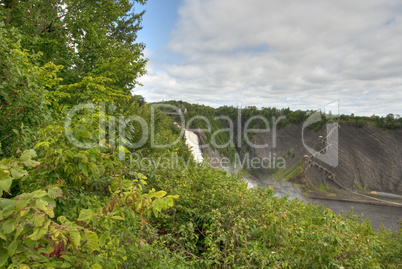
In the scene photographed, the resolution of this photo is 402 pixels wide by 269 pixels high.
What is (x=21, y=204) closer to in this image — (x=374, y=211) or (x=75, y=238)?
(x=75, y=238)

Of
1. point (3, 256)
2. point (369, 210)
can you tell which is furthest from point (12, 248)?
point (369, 210)

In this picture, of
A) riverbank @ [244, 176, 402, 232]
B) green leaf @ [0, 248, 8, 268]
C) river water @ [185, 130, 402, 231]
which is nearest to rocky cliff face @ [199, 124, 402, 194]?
riverbank @ [244, 176, 402, 232]

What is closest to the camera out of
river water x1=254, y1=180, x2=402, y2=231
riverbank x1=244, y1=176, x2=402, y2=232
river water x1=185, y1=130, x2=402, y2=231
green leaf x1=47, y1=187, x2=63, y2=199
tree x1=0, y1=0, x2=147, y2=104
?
green leaf x1=47, y1=187, x2=63, y2=199

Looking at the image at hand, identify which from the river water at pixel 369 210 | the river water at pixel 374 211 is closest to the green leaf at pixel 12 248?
the river water at pixel 369 210

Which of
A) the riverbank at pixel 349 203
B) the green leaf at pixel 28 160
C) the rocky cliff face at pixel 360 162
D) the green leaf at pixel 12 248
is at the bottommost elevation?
the riverbank at pixel 349 203

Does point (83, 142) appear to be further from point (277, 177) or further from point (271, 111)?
point (271, 111)

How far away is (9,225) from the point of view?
1.07 m

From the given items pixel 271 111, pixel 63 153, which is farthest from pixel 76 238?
pixel 271 111

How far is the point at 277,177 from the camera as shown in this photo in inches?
1863

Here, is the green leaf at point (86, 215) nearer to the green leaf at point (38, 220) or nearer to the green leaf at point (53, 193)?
the green leaf at point (53, 193)

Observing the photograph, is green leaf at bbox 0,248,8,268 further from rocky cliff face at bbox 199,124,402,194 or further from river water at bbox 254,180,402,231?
rocky cliff face at bbox 199,124,402,194

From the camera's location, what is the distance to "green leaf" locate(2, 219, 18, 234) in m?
1.04

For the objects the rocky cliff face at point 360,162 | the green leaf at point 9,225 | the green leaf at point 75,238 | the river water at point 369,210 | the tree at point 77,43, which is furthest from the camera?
the rocky cliff face at point 360,162

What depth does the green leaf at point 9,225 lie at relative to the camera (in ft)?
3.43
